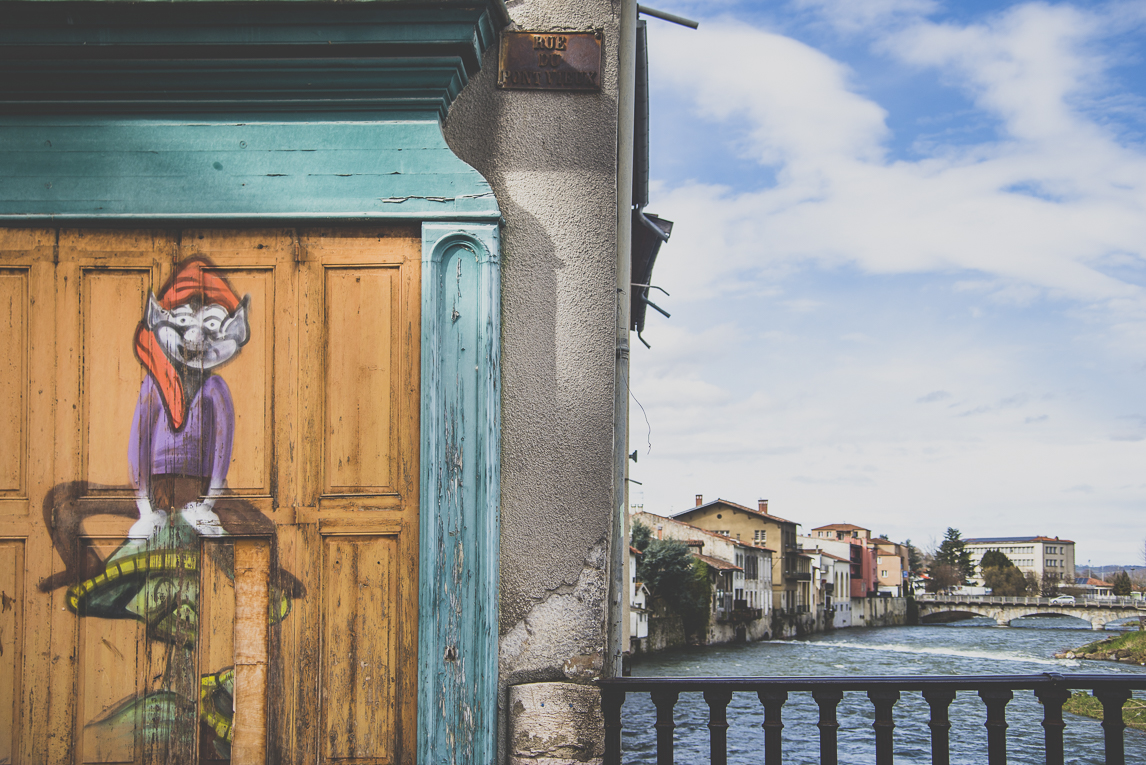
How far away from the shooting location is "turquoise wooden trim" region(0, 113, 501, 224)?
320cm

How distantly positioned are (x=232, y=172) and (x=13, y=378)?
3.56ft

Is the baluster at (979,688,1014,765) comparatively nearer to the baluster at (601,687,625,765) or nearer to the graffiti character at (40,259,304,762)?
the baluster at (601,687,625,765)

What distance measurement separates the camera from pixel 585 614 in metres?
3.10

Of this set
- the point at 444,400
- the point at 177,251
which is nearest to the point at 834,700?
the point at 444,400

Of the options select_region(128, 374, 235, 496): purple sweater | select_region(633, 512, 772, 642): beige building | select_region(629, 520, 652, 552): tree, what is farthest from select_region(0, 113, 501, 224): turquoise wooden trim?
select_region(633, 512, 772, 642): beige building

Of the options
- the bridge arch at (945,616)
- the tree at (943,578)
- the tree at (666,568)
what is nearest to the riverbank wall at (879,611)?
the bridge arch at (945,616)

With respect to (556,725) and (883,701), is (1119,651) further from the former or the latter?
(556,725)

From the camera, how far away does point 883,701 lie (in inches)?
119

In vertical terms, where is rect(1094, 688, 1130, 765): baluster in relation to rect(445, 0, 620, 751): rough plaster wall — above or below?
below

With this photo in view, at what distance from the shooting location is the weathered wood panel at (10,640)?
3.07 m

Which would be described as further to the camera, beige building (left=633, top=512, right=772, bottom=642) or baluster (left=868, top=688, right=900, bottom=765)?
beige building (left=633, top=512, right=772, bottom=642)

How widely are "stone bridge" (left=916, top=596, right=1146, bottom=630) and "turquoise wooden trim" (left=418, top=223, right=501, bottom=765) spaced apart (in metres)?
74.2

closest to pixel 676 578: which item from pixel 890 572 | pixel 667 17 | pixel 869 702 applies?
pixel 869 702

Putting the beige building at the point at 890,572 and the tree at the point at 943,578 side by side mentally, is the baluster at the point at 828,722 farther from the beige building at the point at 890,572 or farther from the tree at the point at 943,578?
the tree at the point at 943,578
